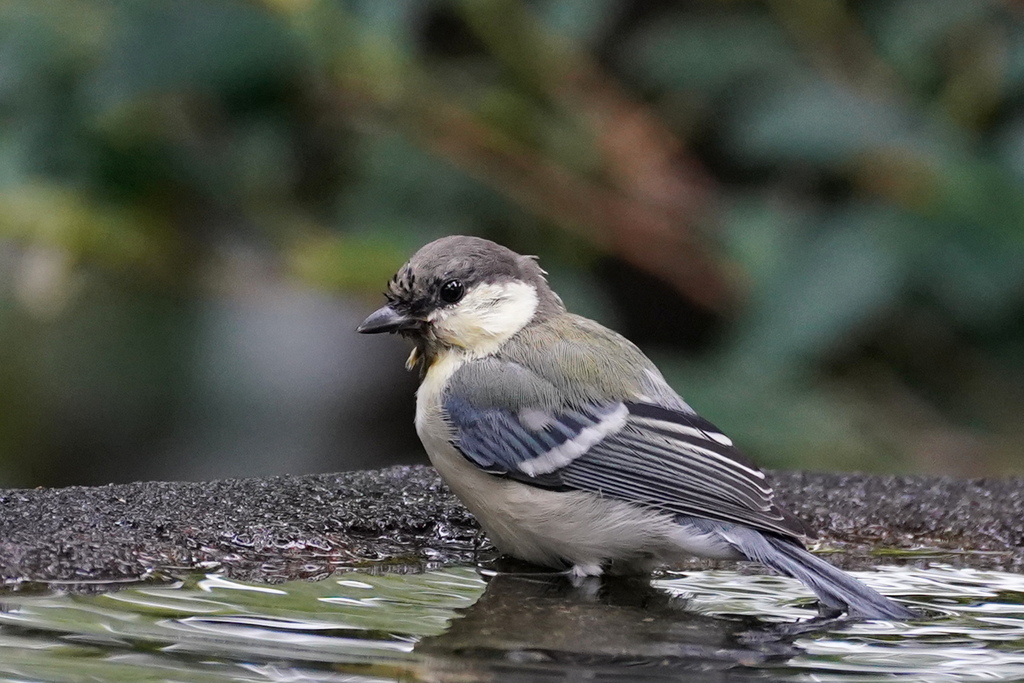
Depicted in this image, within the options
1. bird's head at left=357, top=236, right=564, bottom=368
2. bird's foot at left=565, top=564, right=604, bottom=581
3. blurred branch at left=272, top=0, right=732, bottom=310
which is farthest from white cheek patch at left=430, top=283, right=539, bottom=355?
blurred branch at left=272, top=0, right=732, bottom=310

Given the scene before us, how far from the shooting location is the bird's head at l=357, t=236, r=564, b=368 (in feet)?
9.13

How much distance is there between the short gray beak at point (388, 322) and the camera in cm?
275

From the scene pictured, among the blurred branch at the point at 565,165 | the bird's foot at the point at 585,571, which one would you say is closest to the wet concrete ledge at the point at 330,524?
the bird's foot at the point at 585,571

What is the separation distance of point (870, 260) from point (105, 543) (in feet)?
7.50

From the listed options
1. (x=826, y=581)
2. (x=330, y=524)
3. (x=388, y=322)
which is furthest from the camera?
(x=388, y=322)

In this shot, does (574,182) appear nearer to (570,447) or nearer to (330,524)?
(570,447)

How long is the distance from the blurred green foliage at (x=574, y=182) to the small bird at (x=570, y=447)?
0.94 meters

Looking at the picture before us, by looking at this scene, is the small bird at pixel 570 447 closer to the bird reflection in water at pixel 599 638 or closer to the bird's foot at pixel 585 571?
the bird's foot at pixel 585 571

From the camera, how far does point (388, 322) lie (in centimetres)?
276

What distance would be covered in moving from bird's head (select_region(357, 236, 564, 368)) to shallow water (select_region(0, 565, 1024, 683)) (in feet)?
1.78

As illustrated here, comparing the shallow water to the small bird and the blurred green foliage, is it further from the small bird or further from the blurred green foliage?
the blurred green foliage

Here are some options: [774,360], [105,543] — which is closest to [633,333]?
[774,360]

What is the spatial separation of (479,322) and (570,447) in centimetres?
38

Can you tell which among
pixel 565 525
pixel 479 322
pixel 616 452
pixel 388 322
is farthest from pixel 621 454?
pixel 388 322
